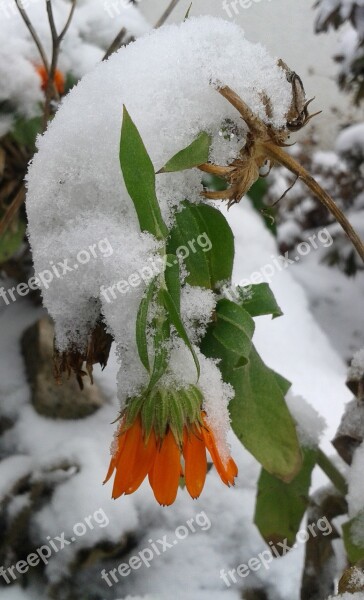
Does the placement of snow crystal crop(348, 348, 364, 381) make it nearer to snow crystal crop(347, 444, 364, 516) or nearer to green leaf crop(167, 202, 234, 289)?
snow crystal crop(347, 444, 364, 516)

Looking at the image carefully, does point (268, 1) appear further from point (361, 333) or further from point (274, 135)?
point (274, 135)

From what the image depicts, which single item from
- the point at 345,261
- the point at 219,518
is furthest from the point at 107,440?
the point at 345,261

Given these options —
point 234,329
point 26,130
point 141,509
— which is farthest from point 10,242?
point 234,329

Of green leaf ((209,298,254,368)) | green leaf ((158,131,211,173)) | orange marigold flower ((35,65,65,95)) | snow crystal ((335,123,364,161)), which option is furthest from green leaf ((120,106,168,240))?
snow crystal ((335,123,364,161))

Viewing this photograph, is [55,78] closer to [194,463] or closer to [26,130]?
[26,130]

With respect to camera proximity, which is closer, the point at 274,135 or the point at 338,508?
the point at 274,135
